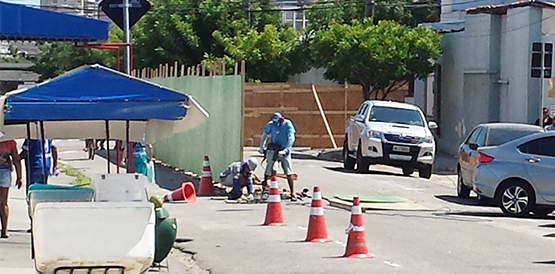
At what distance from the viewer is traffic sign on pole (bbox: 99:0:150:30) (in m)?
13.7

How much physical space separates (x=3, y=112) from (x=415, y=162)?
17.7 m

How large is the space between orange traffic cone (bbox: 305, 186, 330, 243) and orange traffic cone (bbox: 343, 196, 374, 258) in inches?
44.8

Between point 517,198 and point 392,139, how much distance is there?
792cm

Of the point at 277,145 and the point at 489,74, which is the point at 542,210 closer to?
the point at 277,145

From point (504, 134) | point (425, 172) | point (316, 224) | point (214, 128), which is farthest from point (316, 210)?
point (425, 172)

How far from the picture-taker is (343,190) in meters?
21.0

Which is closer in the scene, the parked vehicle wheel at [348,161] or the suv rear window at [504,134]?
the suv rear window at [504,134]

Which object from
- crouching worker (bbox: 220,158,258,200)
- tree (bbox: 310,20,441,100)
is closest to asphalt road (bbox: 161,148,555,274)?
crouching worker (bbox: 220,158,258,200)

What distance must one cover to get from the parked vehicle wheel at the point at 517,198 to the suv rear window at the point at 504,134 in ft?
7.48

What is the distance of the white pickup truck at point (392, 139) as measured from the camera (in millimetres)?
25109

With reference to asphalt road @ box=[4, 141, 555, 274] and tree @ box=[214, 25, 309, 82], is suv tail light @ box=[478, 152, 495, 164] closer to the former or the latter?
asphalt road @ box=[4, 141, 555, 274]

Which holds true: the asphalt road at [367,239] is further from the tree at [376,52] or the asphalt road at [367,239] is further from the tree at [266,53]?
the tree at [266,53]

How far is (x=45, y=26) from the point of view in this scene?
1372 centimetres

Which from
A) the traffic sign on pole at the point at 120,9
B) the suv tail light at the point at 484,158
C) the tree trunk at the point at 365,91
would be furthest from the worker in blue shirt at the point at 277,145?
the tree trunk at the point at 365,91
